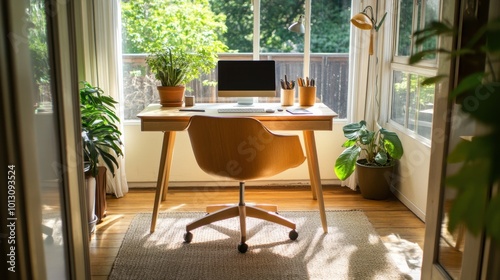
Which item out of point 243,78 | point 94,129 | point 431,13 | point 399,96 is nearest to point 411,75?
point 399,96

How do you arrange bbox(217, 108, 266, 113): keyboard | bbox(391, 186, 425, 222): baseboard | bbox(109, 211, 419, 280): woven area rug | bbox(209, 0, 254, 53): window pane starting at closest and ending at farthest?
bbox(109, 211, 419, 280): woven area rug, bbox(217, 108, 266, 113): keyboard, bbox(391, 186, 425, 222): baseboard, bbox(209, 0, 254, 53): window pane

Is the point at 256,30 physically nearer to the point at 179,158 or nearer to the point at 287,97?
the point at 287,97

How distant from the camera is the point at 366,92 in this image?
3.83 meters

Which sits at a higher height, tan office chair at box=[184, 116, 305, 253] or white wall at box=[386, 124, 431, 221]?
tan office chair at box=[184, 116, 305, 253]

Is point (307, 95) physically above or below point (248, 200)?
above

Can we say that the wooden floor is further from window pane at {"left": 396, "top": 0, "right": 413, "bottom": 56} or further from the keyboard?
window pane at {"left": 396, "top": 0, "right": 413, "bottom": 56}

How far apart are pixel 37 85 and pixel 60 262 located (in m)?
0.59

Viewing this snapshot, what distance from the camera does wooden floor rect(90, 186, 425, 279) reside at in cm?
295

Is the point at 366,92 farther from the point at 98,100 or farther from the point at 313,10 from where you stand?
the point at 98,100

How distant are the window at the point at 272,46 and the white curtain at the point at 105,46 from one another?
219mm

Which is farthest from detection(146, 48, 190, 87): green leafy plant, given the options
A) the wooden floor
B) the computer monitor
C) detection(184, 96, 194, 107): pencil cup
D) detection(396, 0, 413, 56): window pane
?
detection(396, 0, 413, 56): window pane

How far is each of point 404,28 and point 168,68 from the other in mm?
1760

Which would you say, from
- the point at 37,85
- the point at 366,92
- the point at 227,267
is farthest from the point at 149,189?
the point at 37,85

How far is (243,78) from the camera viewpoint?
339 cm
